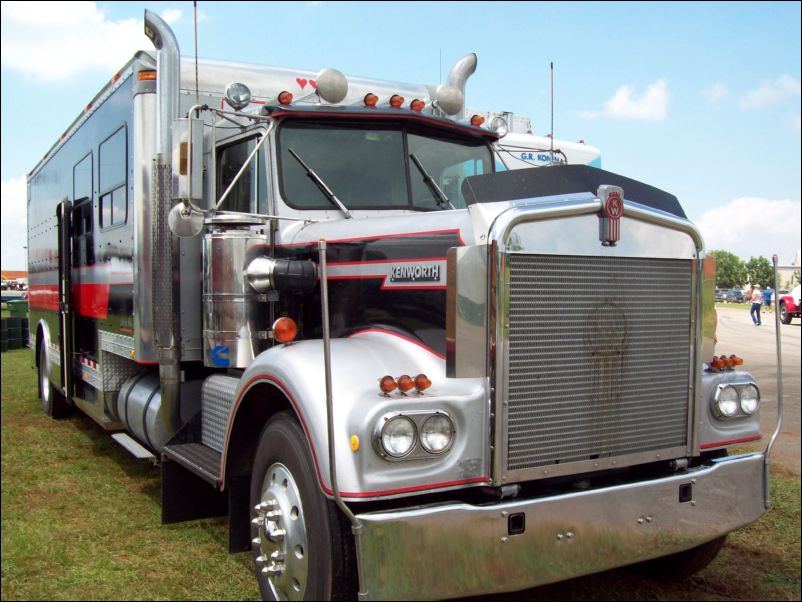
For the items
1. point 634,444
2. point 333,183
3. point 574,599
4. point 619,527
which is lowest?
point 574,599

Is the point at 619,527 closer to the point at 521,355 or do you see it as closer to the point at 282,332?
the point at 521,355

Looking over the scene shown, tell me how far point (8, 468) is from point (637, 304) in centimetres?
575

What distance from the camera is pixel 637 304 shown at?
11.9 ft

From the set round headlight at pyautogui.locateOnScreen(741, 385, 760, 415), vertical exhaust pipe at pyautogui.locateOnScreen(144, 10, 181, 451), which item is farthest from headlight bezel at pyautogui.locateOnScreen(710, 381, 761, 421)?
vertical exhaust pipe at pyautogui.locateOnScreen(144, 10, 181, 451)

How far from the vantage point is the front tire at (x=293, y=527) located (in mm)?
3207

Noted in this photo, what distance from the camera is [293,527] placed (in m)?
3.45

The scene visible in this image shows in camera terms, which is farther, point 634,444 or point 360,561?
point 634,444

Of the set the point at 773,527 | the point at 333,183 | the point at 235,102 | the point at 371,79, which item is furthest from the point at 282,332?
the point at 773,527

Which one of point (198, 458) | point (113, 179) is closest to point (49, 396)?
point (113, 179)

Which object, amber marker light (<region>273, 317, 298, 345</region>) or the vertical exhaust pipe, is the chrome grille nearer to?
amber marker light (<region>273, 317, 298, 345</region>)

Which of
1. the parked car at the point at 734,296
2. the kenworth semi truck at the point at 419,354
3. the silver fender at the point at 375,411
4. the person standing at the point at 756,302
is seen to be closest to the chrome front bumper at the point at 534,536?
the kenworth semi truck at the point at 419,354

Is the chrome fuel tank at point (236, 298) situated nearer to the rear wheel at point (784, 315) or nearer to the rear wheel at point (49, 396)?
the rear wheel at point (784, 315)

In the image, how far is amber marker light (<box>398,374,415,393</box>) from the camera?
319 centimetres

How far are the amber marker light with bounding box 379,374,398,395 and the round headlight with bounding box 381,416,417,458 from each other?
0.15 meters
